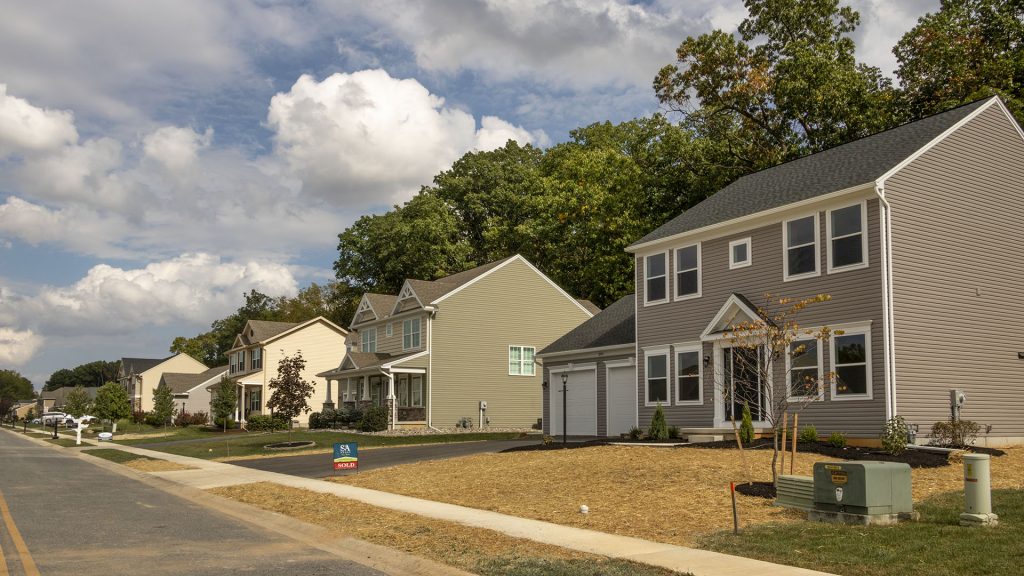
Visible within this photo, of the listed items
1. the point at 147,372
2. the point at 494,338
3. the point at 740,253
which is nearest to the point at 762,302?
the point at 740,253

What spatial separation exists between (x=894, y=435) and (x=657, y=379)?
30.1 feet

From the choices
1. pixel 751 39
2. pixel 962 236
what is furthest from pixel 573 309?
pixel 962 236

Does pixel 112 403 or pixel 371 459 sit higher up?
pixel 371 459

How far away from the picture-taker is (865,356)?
21.1 metres

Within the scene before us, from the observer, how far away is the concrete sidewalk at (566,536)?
392 inches

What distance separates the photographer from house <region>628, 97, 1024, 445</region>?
2114 cm

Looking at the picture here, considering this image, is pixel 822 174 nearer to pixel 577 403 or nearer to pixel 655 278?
pixel 655 278

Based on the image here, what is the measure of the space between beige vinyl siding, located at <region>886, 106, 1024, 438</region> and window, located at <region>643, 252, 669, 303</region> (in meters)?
7.99

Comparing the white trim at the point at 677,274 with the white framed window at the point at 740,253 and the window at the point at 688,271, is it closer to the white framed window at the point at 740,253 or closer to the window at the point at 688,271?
the window at the point at 688,271

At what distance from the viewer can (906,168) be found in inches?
861

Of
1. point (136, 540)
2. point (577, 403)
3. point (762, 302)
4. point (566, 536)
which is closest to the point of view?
point (566, 536)

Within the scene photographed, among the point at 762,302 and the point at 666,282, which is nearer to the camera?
the point at 762,302

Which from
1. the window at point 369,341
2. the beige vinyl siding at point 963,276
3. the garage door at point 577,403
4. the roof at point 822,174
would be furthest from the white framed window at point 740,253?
the window at point 369,341

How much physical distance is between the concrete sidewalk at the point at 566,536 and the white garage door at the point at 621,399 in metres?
12.2
